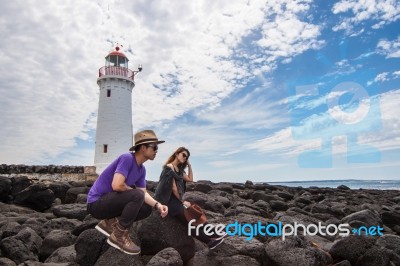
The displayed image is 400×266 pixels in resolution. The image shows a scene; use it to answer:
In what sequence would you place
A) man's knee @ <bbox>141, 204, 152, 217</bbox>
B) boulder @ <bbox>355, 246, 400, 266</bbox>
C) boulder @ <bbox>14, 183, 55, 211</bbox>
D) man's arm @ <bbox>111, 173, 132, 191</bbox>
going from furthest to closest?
boulder @ <bbox>14, 183, 55, 211</bbox>
boulder @ <bbox>355, 246, 400, 266</bbox>
man's knee @ <bbox>141, 204, 152, 217</bbox>
man's arm @ <bbox>111, 173, 132, 191</bbox>

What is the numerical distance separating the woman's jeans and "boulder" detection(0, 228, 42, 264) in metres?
2.07

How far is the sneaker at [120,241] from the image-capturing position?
402cm

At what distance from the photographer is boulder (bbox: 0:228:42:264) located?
203 inches

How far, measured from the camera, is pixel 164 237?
454cm

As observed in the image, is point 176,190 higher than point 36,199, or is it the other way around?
point 176,190

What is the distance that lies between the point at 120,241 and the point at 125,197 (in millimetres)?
564

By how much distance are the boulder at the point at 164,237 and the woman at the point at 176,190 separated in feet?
0.42

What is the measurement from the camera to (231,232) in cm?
484

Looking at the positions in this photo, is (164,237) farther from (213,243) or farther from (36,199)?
(36,199)

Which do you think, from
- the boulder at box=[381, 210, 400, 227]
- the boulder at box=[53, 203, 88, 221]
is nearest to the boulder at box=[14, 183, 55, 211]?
the boulder at box=[53, 203, 88, 221]

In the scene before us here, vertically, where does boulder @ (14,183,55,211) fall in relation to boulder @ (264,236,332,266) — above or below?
above

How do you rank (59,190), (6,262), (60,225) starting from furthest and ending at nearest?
1. (59,190)
2. (60,225)
3. (6,262)

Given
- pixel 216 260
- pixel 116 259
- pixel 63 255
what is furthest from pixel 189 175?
pixel 63 255

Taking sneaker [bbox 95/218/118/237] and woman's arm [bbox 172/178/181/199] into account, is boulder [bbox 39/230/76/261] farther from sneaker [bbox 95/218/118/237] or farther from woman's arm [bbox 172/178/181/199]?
woman's arm [bbox 172/178/181/199]
